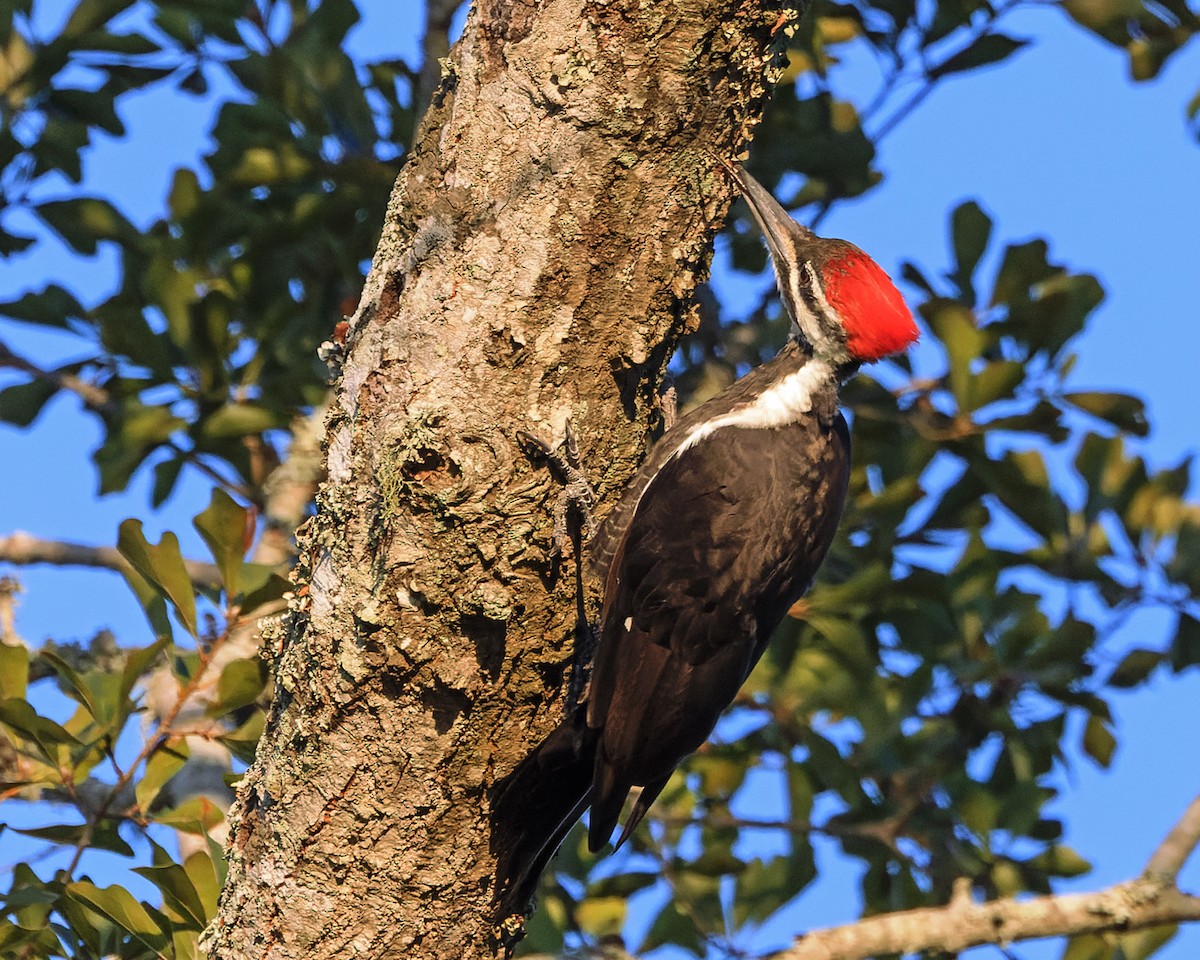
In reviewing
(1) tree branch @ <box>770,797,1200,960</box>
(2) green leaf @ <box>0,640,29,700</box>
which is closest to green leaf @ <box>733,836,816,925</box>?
Answer: (1) tree branch @ <box>770,797,1200,960</box>

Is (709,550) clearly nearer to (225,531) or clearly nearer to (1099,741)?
(225,531)

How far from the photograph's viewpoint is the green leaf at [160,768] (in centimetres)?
286

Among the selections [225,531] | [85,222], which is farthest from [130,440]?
[225,531]

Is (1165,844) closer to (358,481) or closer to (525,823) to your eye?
(525,823)

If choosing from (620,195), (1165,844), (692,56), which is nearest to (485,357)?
(620,195)

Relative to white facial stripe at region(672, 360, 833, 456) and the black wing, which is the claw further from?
white facial stripe at region(672, 360, 833, 456)

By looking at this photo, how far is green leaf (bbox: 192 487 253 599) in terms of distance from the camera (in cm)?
288

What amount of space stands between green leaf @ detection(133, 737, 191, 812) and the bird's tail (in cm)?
77

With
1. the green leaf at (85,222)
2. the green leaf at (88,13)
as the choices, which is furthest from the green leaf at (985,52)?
the green leaf at (85,222)

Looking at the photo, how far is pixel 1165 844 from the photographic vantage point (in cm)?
326

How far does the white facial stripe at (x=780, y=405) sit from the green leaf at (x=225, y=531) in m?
1.04

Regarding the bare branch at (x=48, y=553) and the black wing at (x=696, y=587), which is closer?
the black wing at (x=696, y=587)

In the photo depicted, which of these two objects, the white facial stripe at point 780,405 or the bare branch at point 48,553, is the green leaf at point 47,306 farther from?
the white facial stripe at point 780,405

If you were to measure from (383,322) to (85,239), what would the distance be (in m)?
2.07
